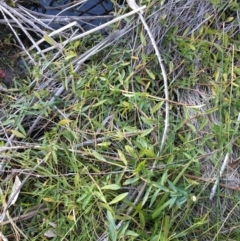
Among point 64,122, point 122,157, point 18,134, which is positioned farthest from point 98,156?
point 18,134

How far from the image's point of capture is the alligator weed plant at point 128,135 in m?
1.47

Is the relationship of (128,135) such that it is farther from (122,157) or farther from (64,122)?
(64,122)

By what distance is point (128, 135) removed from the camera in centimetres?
156

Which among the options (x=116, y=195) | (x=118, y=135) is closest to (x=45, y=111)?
(x=118, y=135)

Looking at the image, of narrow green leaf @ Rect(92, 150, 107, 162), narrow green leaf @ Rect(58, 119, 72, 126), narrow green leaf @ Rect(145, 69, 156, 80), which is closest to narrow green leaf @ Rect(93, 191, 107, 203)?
narrow green leaf @ Rect(92, 150, 107, 162)

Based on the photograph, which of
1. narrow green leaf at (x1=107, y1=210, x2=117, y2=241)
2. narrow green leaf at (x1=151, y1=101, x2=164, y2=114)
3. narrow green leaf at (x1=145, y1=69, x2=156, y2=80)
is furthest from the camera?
narrow green leaf at (x1=145, y1=69, x2=156, y2=80)

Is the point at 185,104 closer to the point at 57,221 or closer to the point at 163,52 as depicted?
the point at 163,52

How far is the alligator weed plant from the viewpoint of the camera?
1.47m

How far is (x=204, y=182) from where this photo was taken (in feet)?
5.01

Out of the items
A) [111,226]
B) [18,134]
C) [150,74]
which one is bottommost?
[111,226]

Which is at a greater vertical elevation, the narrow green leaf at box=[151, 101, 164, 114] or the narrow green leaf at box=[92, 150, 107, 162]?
the narrow green leaf at box=[92, 150, 107, 162]

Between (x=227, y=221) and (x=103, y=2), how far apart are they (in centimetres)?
104

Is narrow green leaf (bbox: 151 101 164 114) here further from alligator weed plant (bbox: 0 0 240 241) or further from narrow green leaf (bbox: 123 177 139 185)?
narrow green leaf (bbox: 123 177 139 185)

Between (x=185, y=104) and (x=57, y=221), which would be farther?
(x=185, y=104)
